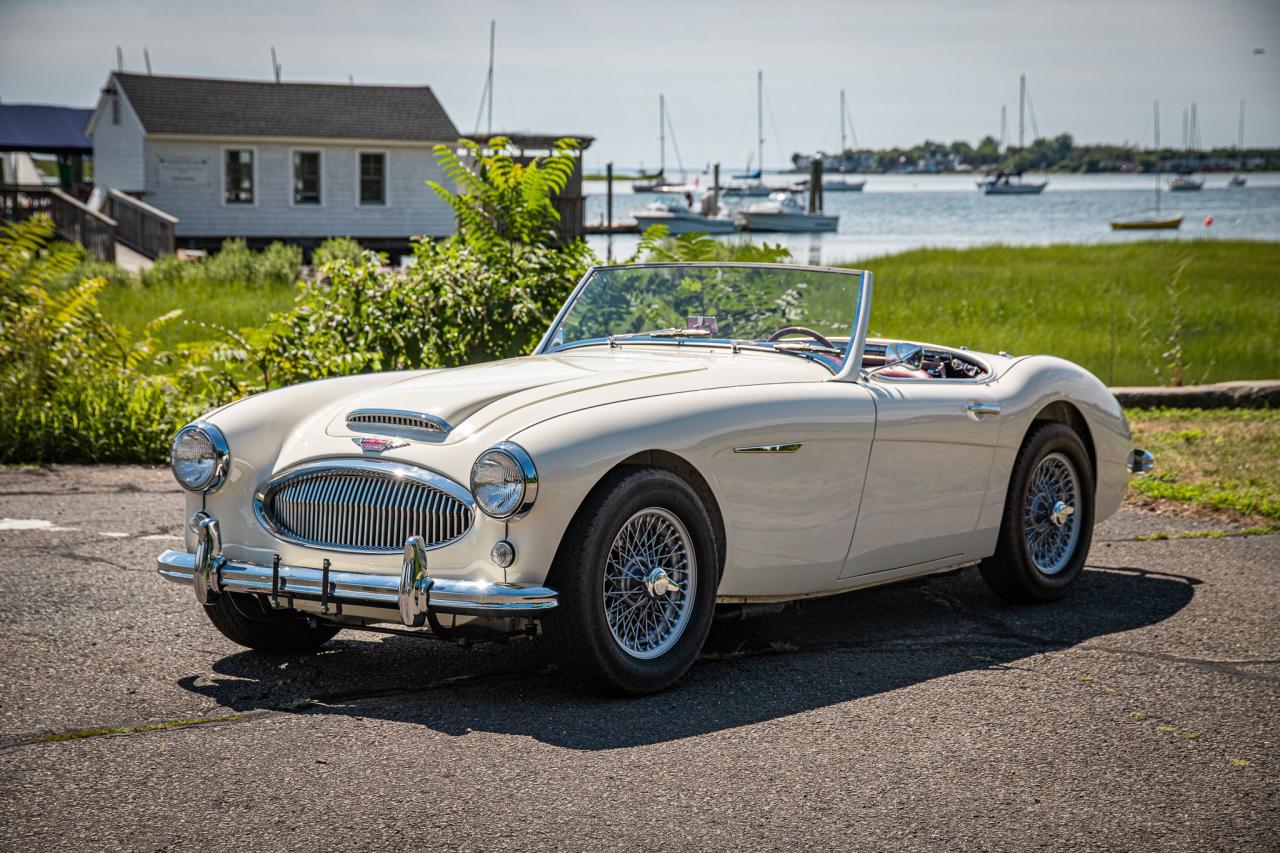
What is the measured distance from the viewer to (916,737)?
4.25m

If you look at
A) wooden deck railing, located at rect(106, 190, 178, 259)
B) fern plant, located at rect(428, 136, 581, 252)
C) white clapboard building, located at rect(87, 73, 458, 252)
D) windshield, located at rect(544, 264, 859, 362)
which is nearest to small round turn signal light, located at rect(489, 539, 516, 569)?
windshield, located at rect(544, 264, 859, 362)

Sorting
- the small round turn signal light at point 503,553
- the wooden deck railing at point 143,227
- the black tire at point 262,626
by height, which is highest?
the wooden deck railing at point 143,227

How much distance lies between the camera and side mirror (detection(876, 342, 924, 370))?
5961 millimetres

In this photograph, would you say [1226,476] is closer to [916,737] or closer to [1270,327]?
[916,737]

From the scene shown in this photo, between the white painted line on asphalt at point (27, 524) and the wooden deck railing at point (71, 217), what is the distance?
2186cm

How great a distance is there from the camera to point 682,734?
4223 millimetres

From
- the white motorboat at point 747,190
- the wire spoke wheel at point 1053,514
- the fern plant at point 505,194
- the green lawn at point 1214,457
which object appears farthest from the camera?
the white motorboat at point 747,190

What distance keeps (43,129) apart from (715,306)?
49761 millimetres

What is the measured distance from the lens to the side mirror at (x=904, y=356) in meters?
5.96

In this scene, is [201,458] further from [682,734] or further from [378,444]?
[682,734]

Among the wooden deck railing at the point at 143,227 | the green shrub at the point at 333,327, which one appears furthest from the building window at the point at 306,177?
the green shrub at the point at 333,327

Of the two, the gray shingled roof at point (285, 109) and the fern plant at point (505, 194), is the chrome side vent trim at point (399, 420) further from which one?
the gray shingled roof at point (285, 109)

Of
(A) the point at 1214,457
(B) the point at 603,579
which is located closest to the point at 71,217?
(A) the point at 1214,457

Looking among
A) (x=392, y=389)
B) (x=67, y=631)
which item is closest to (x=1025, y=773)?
(x=392, y=389)
